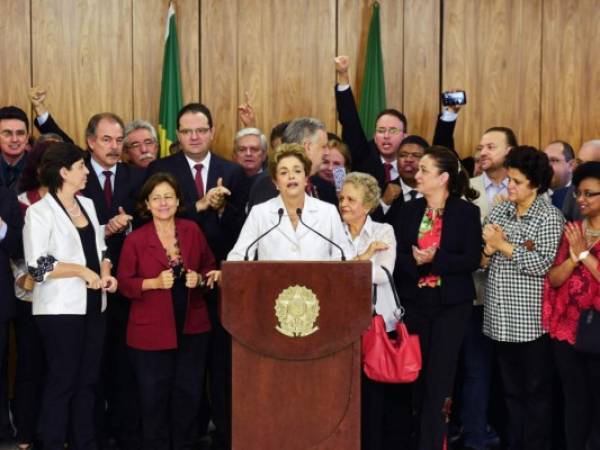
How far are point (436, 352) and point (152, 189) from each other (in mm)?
1535

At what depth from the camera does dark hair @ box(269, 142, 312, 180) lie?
392 centimetres

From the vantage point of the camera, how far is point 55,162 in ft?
13.9

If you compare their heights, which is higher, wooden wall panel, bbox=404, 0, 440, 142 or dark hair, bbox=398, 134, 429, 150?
wooden wall panel, bbox=404, 0, 440, 142

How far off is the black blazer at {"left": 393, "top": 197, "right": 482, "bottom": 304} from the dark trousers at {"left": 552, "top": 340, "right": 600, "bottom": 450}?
19.7 inches

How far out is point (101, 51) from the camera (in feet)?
20.8

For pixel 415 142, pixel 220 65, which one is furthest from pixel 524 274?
pixel 220 65

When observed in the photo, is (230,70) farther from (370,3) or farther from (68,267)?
(68,267)

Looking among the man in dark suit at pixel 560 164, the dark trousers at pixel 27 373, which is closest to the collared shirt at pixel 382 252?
the man in dark suit at pixel 560 164

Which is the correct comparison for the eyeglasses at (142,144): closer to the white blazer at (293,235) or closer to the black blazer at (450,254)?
the white blazer at (293,235)

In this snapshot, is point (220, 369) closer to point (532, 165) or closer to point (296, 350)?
point (296, 350)

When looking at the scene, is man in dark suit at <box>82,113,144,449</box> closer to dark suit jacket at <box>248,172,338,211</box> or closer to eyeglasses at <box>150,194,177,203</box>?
eyeglasses at <box>150,194,177,203</box>

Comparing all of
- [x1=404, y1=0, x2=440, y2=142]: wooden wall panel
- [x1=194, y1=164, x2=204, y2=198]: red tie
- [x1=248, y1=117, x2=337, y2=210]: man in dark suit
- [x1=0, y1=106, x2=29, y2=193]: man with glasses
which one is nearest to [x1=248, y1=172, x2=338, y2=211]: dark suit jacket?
[x1=248, y1=117, x2=337, y2=210]: man in dark suit

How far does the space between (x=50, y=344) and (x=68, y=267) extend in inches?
14.5

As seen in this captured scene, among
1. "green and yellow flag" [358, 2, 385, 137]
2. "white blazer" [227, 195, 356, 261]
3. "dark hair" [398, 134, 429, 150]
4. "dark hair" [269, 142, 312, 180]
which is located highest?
"green and yellow flag" [358, 2, 385, 137]
